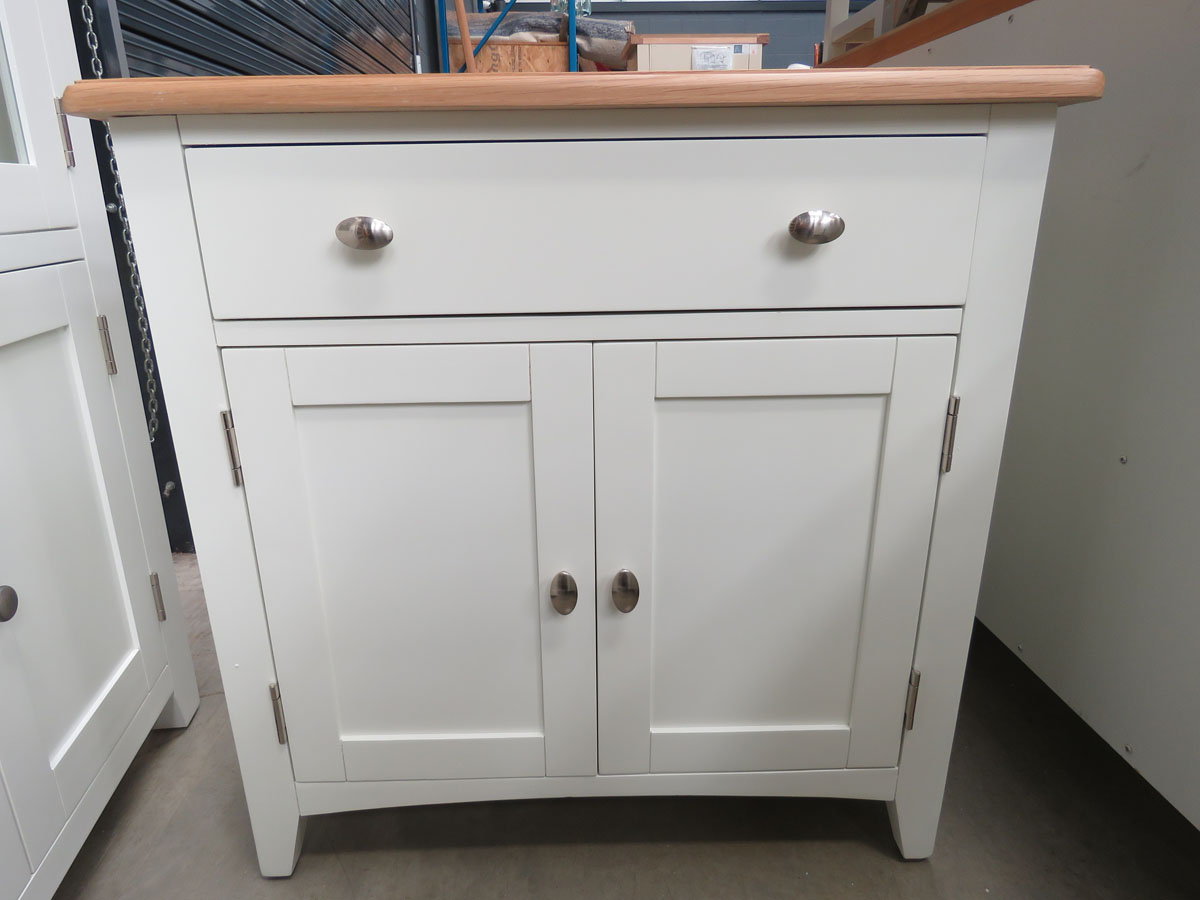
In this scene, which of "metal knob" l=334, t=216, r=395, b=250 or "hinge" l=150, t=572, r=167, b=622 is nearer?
"metal knob" l=334, t=216, r=395, b=250

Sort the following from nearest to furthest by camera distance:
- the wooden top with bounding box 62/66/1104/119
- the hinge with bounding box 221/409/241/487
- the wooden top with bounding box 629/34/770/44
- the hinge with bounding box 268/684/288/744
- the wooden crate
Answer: the wooden top with bounding box 62/66/1104/119 < the hinge with bounding box 221/409/241/487 < the hinge with bounding box 268/684/288/744 < the wooden crate < the wooden top with bounding box 629/34/770/44

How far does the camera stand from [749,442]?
0.73 metres

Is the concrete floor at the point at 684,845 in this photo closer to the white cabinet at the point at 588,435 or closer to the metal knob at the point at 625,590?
the white cabinet at the point at 588,435

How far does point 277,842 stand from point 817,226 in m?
0.89

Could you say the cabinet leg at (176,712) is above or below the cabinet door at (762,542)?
below

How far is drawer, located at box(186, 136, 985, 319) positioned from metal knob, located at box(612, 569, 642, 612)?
273 mm

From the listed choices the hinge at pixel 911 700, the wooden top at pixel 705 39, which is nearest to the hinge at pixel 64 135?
the hinge at pixel 911 700

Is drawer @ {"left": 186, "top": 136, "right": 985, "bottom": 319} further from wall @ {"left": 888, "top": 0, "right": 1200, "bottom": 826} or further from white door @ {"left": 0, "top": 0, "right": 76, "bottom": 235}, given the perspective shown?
white door @ {"left": 0, "top": 0, "right": 76, "bottom": 235}

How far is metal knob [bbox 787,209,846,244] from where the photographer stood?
25.3 inches

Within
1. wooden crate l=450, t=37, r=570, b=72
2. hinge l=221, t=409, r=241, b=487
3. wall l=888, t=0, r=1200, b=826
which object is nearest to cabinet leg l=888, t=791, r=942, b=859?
wall l=888, t=0, r=1200, b=826

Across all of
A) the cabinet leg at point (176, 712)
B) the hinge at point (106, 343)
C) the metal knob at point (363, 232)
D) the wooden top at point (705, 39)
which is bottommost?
the cabinet leg at point (176, 712)

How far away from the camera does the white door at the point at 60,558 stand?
75 centimetres

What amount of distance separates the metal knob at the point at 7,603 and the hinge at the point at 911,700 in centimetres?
93

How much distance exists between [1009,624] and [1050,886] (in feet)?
1.26
